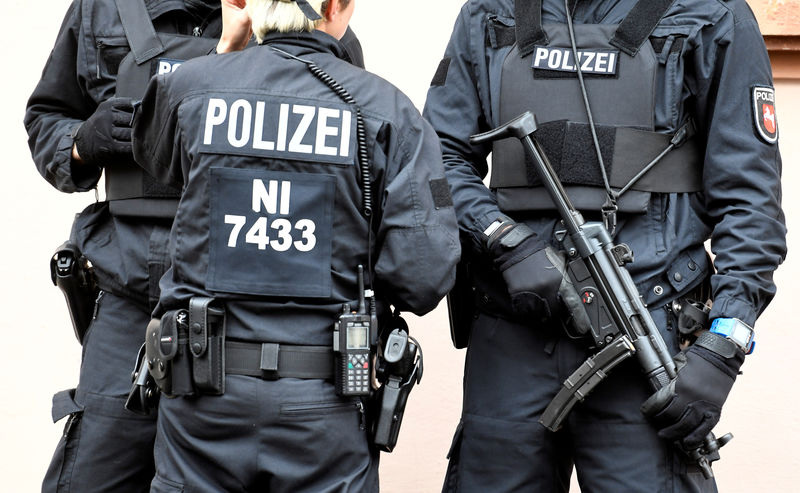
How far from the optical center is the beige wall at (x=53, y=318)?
12.4 feet

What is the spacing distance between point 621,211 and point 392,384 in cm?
75

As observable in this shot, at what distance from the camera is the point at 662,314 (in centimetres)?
261

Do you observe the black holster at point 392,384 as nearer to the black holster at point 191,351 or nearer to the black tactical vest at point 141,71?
the black holster at point 191,351

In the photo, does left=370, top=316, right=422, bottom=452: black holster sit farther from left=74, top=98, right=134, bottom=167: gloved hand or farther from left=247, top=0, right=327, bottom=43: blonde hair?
left=74, top=98, right=134, bottom=167: gloved hand

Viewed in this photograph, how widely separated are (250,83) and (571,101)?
88 cm

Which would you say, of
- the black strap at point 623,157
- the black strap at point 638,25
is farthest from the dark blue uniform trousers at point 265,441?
the black strap at point 638,25

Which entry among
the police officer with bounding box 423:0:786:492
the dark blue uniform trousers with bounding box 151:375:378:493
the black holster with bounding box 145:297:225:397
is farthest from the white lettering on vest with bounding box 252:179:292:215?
the police officer with bounding box 423:0:786:492

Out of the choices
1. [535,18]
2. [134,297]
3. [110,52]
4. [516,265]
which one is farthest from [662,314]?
[110,52]

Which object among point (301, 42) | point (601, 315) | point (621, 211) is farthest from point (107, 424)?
point (621, 211)

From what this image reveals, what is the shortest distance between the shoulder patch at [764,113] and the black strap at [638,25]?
12.2 inches

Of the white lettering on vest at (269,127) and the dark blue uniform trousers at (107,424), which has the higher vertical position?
the white lettering on vest at (269,127)

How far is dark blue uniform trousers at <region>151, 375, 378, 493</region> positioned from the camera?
2.28 meters

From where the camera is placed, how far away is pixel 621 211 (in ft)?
8.63

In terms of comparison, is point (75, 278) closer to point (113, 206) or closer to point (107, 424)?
point (113, 206)
